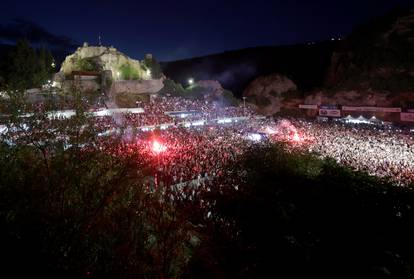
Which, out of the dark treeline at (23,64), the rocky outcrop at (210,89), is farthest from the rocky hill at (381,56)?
the dark treeline at (23,64)

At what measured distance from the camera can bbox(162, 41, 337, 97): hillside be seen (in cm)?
10044

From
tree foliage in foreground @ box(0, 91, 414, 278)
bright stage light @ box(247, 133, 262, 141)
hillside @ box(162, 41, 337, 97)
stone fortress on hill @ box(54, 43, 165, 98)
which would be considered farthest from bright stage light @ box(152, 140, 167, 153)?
hillside @ box(162, 41, 337, 97)

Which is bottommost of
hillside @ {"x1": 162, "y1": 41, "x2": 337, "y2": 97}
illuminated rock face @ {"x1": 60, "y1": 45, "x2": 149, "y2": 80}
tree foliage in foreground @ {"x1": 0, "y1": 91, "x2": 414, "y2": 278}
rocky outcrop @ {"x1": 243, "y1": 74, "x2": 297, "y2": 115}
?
tree foliage in foreground @ {"x1": 0, "y1": 91, "x2": 414, "y2": 278}

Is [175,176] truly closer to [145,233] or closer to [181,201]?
[181,201]

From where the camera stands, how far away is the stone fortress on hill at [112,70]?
42.7 metres

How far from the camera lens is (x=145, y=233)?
7926 millimetres

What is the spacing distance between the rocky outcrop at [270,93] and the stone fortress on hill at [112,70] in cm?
1870

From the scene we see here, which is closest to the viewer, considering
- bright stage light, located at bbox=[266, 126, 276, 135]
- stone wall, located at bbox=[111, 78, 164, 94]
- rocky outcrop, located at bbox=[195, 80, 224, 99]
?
bright stage light, located at bbox=[266, 126, 276, 135]

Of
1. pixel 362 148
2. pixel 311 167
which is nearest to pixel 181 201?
pixel 311 167

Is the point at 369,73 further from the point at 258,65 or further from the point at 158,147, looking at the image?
the point at 258,65

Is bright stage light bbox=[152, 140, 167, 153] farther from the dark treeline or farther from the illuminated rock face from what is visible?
the illuminated rock face

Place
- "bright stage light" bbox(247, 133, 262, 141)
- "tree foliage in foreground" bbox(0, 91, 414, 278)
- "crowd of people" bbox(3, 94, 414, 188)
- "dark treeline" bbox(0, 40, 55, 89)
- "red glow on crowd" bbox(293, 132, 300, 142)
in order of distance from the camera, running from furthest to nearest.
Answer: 1. "dark treeline" bbox(0, 40, 55, 89)
2. "bright stage light" bbox(247, 133, 262, 141)
3. "red glow on crowd" bbox(293, 132, 300, 142)
4. "crowd of people" bbox(3, 94, 414, 188)
5. "tree foliage in foreground" bbox(0, 91, 414, 278)

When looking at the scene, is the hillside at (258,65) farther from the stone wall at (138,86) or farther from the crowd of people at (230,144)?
the crowd of people at (230,144)

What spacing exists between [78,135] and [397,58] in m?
50.8
